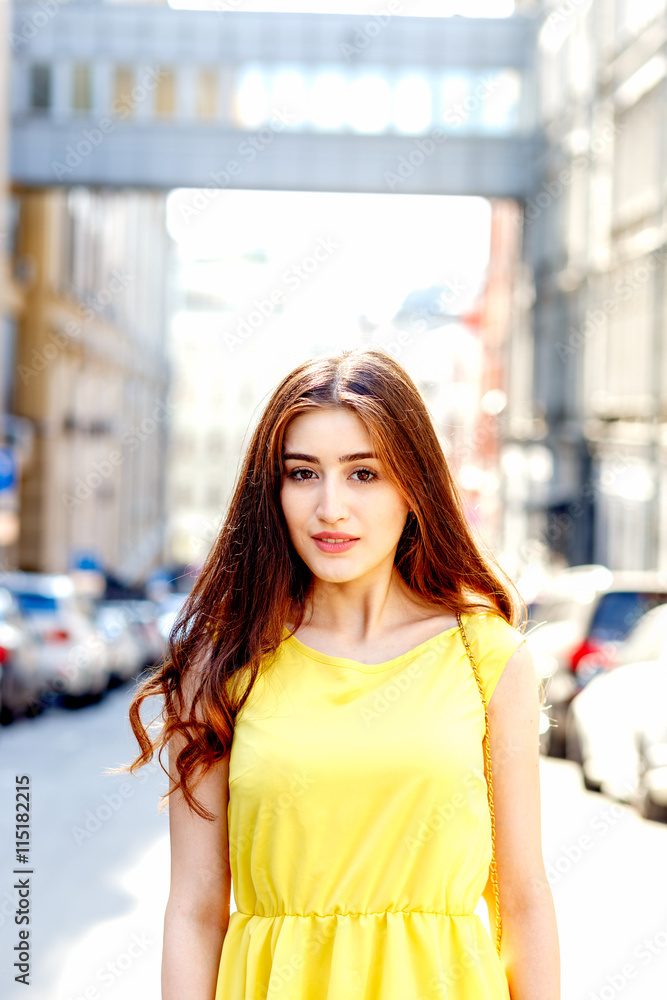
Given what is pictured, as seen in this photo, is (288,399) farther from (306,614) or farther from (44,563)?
(44,563)

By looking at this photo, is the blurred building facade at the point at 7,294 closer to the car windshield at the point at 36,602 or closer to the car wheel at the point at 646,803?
the car windshield at the point at 36,602

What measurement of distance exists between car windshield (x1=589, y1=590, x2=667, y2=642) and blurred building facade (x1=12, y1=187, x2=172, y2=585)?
92.4 feet

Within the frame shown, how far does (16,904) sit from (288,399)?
17.5 ft

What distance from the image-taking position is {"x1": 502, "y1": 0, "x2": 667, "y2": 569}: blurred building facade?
2644cm

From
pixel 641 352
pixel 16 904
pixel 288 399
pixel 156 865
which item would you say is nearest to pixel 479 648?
pixel 288 399

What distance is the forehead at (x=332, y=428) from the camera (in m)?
2.50

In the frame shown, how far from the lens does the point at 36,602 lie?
20.6m

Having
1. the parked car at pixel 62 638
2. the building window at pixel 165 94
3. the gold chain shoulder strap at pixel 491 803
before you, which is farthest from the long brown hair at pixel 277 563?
the building window at pixel 165 94

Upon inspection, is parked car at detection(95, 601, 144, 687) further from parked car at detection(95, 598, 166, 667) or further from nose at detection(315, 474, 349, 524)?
nose at detection(315, 474, 349, 524)

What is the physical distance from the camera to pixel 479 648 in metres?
2.50

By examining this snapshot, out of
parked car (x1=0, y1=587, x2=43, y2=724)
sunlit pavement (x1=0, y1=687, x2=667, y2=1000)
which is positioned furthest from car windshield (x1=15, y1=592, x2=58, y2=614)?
sunlit pavement (x1=0, y1=687, x2=667, y2=1000)

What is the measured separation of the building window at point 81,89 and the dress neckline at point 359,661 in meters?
39.2

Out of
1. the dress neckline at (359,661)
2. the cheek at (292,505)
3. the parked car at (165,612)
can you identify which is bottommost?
the parked car at (165,612)

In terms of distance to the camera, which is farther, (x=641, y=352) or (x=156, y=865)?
(x=641, y=352)
